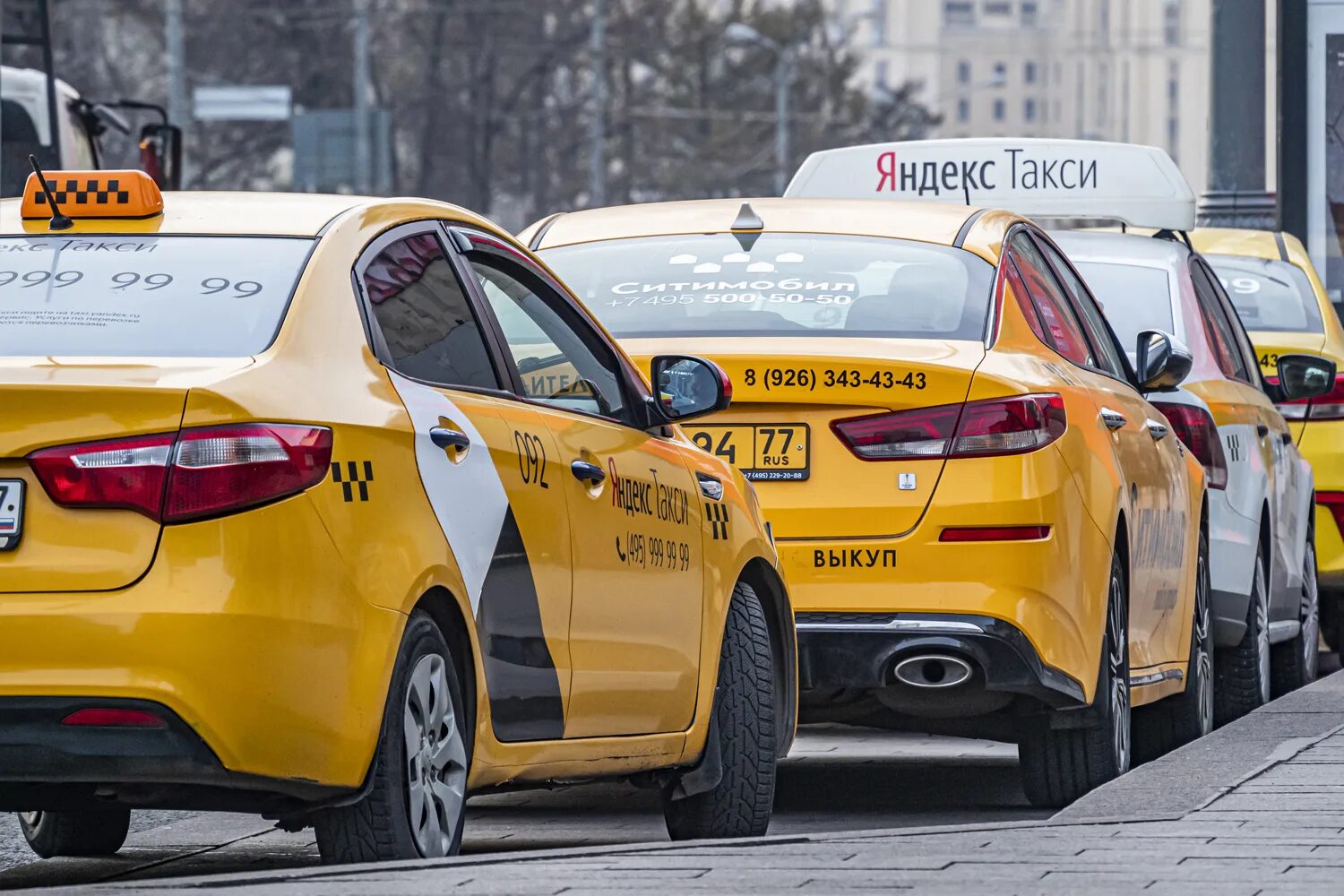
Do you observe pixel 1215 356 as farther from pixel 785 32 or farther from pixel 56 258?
pixel 785 32

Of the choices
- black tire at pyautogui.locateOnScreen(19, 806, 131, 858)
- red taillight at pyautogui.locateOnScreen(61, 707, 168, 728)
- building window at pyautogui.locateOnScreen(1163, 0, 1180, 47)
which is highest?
building window at pyautogui.locateOnScreen(1163, 0, 1180, 47)

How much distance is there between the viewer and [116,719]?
4.47m

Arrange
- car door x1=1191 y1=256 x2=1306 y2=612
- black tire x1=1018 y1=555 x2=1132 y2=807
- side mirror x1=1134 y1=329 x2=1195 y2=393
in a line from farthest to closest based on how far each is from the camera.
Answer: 1. car door x1=1191 y1=256 x2=1306 y2=612
2. side mirror x1=1134 y1=329 x2=1195 y2=393
3. black tire x1=1018 y1=555 x2=1132 y2=807

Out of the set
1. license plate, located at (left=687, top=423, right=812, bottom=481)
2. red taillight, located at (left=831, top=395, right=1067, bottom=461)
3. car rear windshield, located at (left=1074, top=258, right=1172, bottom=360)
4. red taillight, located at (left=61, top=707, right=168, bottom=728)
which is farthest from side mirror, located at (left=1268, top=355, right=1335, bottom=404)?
red taillight, located at (left=61, top=707, right=168, bottom=728)

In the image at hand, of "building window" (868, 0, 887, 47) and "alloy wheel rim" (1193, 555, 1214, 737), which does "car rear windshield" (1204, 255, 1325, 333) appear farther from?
"building window" (868, 0, 887, 47)

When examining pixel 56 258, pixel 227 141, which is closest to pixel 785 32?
pixel 227 141

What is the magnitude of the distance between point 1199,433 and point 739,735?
319cm

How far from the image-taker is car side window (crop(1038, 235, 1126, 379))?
799cm

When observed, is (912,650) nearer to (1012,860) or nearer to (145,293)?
(1012,860)

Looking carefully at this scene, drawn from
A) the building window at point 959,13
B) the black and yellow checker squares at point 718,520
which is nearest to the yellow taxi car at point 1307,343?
the black and yellow checker squares at point 718,520

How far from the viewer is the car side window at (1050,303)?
745cm

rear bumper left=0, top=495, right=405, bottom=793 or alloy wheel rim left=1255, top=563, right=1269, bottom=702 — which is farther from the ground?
rear bumper left=0, top=495, right=405, bottom=793

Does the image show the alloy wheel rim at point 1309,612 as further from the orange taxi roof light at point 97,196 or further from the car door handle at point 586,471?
the orange taxi roof light at point 97,196

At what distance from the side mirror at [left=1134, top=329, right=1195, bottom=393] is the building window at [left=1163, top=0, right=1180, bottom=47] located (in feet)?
543
